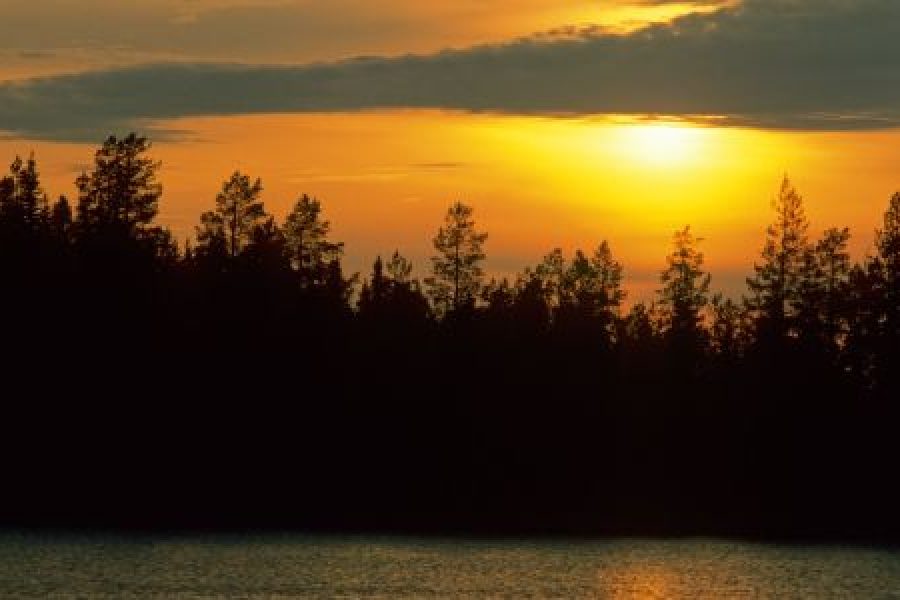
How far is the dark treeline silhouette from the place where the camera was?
144000 millimetres

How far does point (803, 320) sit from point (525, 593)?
64337mm

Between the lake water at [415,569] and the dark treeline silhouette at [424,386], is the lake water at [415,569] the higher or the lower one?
the lower one

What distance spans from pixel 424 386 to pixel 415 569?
52.7 meters

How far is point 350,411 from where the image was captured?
494 feet

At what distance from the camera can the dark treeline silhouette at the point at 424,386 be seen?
144000 mm

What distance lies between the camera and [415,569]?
328 ft

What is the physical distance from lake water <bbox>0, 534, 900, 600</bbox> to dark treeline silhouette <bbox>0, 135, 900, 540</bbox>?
2452 centimetres

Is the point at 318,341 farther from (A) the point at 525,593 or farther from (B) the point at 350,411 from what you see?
(A) the point at 525,593

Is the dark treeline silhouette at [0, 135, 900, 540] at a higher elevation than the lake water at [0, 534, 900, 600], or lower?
higher

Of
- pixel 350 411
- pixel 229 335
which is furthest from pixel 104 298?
pixel 350 411

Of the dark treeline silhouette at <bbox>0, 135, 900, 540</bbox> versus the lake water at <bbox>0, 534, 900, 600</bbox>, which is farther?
the dark treeline silhouette at <bbox>0, 135, 900, 540</bbox>

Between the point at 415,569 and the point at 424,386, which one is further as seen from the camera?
the point at 424,386

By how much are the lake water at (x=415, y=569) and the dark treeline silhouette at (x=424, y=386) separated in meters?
24.5

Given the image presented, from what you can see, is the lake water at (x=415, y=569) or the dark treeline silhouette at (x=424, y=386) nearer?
the lake water at (x=415, y=569)
